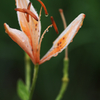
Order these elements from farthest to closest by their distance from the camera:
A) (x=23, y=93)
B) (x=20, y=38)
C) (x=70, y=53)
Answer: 1. (x=70, y=53)
2. (x=23, y=93)
3. (x=20, y=38)

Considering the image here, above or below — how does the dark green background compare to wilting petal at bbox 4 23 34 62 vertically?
below

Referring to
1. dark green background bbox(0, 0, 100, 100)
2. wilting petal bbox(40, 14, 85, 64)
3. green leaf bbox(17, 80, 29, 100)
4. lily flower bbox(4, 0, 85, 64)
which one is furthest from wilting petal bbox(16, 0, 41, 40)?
dark green background bbox(0, 0, 100, 100)

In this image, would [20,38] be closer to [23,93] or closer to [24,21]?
[24,21]

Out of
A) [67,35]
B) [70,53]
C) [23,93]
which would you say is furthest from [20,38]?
[70,53]

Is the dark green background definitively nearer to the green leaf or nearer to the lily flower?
the green leaf

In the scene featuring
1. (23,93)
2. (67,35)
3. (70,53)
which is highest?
(67,35)

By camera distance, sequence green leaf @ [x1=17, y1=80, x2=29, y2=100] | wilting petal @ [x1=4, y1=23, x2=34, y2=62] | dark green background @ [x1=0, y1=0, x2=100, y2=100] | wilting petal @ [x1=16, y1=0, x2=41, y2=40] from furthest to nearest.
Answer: dark green background @ [x1=0, y1=0, x2=100, y2=100] < green leaf @ [x1=17, y1=80, x2=29, y2=100] < wilting petal @ [x1=16, y1=0, x2=41, y2=40] < wilting petal @ [x1=4, y1=23, x2=34, y2=62]

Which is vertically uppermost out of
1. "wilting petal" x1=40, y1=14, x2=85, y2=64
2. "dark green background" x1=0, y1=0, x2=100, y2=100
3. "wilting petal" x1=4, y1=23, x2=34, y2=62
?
"wilting petal" x1=4, y1=23, x2=34, y2=62

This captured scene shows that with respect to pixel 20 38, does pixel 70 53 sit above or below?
below

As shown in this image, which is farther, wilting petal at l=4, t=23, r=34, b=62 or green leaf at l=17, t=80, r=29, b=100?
green leaf at l=17, t=80, r=29, b=100

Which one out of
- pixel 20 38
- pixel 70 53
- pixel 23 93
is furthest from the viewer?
pixel 70 53
